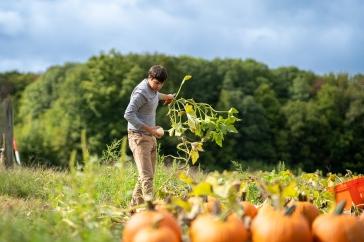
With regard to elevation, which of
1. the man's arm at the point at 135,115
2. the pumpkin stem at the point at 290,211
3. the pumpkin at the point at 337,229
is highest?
the man's arm at the point at 135,115

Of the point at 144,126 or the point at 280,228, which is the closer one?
the point at 280,228

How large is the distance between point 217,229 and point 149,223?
41 cm

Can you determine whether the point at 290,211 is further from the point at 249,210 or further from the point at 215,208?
the point at 249,210

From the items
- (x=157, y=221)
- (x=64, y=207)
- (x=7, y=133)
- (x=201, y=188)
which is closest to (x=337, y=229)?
(x=201, y=188)

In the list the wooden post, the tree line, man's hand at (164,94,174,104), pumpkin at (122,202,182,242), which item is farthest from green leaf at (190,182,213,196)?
the tree line

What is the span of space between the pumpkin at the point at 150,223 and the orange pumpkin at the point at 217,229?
113mm

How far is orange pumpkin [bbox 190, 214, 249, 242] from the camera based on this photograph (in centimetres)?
387

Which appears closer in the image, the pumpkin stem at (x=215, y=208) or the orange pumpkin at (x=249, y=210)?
the pumpkin stem at (x=215, y=208)

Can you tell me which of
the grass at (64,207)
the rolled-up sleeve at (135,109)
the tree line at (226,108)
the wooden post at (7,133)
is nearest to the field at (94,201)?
the grass at (64,207)

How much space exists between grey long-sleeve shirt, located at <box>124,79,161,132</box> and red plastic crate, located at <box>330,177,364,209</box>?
209cm

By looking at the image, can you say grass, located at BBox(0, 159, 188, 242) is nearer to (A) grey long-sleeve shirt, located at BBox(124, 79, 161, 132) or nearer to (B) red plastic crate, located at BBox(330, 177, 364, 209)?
(A) grey long-sleeve shirt, located at BBox(124, 79, 161, 132)

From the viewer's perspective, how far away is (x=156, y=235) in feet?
12.4

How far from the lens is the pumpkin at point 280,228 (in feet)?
12.9

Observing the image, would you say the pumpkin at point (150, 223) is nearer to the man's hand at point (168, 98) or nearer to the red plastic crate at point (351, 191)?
the red plastic crate at point (351, 191)
